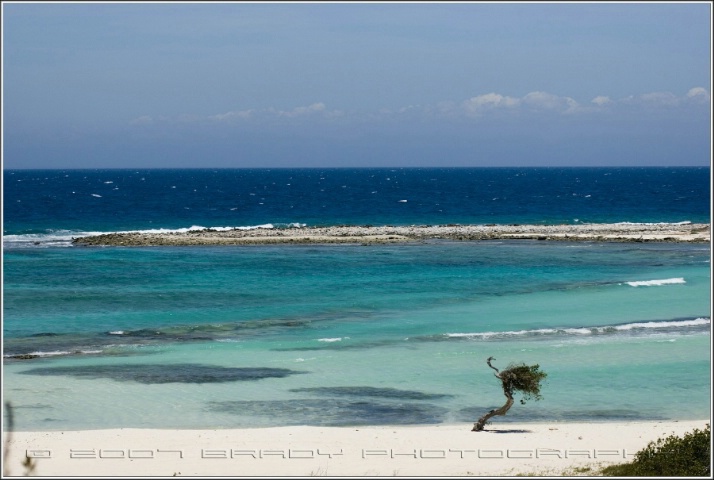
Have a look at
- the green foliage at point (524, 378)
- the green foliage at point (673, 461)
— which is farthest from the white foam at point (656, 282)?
the green foliage at point (673, 461)

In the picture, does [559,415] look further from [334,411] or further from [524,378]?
[334,411]

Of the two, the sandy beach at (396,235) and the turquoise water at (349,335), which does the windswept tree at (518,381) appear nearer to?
the turquoise water at (349,335)

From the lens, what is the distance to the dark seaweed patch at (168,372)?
25172mm

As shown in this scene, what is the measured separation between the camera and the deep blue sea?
22453 millimetres

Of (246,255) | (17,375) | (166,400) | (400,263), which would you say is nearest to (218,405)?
(166,400)

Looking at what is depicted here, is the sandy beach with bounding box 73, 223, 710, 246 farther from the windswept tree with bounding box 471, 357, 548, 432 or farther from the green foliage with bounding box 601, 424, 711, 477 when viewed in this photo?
the green foliage with bounding box 601, 424, 711, 477

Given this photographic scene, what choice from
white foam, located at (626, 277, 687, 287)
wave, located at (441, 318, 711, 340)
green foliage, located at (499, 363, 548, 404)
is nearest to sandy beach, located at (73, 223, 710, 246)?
white foam, located at (626, 277, 687, 287)

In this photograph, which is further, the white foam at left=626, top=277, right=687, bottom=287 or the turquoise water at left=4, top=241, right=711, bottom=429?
the white foam at left=626, top=277, right=687, bottom=287

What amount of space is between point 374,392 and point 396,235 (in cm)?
3911

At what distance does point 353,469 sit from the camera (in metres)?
16.0

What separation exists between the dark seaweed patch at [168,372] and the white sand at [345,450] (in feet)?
17.4

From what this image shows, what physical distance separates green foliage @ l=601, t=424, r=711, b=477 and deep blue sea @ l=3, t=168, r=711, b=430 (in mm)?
5871

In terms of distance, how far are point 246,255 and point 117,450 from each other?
35.9 m

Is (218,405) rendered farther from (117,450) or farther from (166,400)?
(117,450)
